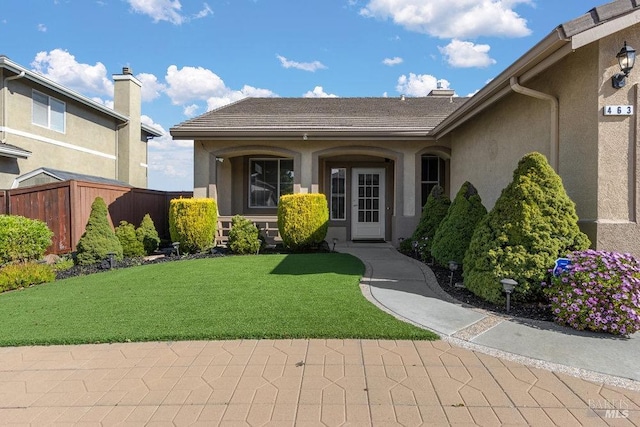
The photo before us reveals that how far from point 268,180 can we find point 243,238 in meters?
3.60

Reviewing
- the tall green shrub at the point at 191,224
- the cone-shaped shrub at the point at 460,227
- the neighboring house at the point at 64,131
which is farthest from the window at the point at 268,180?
the neighboring house at the point at 64,131

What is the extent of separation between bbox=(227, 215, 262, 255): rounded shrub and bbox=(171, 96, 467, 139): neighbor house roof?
278 centimetres

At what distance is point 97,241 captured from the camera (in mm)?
8547

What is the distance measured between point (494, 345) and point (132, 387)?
3.41m

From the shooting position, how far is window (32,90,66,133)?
13.0 meters

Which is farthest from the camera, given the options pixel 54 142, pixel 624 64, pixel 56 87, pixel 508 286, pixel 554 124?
pixel 54 142

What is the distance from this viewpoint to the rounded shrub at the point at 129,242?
30.8 ft

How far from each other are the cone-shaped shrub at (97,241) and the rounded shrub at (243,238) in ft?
9.26

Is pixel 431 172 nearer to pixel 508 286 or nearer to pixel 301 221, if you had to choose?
pixel 301 221

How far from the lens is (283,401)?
265cm

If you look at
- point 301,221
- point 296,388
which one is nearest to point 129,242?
point 301,221

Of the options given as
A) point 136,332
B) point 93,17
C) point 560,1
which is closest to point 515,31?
point 560,1

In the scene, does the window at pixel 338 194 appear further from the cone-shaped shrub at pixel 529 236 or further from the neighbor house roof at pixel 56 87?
the neighbor house roof at pixel 56 87

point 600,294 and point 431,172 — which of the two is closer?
point 600,294
